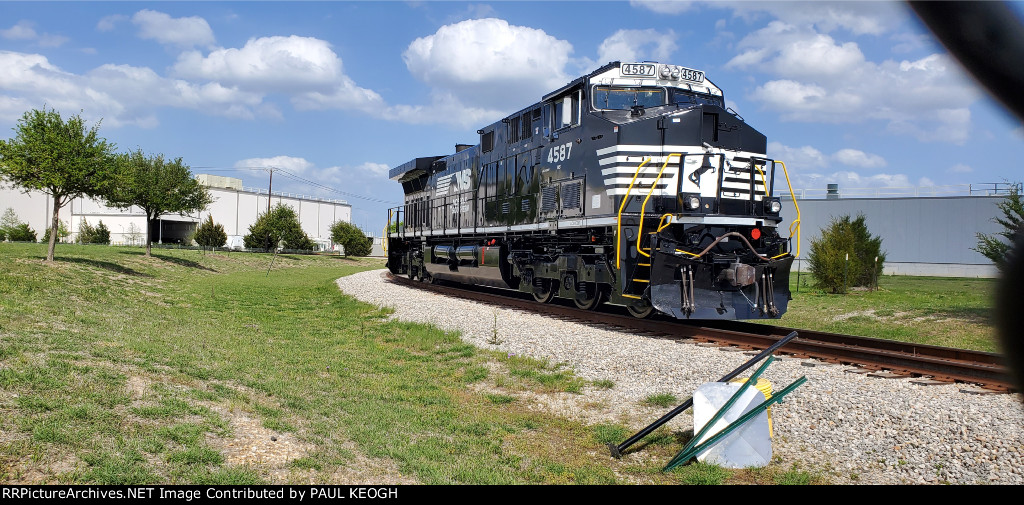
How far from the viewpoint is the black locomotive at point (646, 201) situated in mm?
12867

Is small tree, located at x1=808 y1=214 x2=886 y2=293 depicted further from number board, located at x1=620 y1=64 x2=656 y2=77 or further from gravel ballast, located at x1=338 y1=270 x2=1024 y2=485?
gravel ballast, located at x1=338 y1=270 x2=1024 y2=485

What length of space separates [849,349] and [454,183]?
15413mm

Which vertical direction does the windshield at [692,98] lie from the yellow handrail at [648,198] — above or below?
above

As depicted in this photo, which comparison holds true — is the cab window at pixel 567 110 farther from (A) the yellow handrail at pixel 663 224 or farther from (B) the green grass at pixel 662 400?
(B) the green grass at pixel 662 400

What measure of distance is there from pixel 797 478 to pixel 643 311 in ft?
27.9

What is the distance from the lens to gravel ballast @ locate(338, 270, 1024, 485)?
5844 millimetres

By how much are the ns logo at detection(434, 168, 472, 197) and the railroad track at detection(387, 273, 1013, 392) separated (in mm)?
6806

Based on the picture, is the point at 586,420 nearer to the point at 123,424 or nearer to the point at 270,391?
the point at 270,391

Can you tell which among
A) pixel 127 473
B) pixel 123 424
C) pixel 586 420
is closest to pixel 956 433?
pixel 586 420

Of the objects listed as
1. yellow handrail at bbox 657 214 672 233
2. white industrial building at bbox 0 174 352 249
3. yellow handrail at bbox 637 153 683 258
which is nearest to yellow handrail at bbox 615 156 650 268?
yellow handrail at bbox 637 153 683 258

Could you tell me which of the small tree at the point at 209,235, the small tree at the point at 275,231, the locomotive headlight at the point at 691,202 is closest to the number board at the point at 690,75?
the locomotive headlight at the point at 691,202

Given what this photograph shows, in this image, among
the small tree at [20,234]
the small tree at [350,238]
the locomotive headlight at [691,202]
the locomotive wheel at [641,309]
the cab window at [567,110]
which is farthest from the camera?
the small tree at [350,238]

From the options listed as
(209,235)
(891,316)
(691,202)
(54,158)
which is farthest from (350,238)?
(691,202)

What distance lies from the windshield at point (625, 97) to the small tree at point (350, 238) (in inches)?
2447
